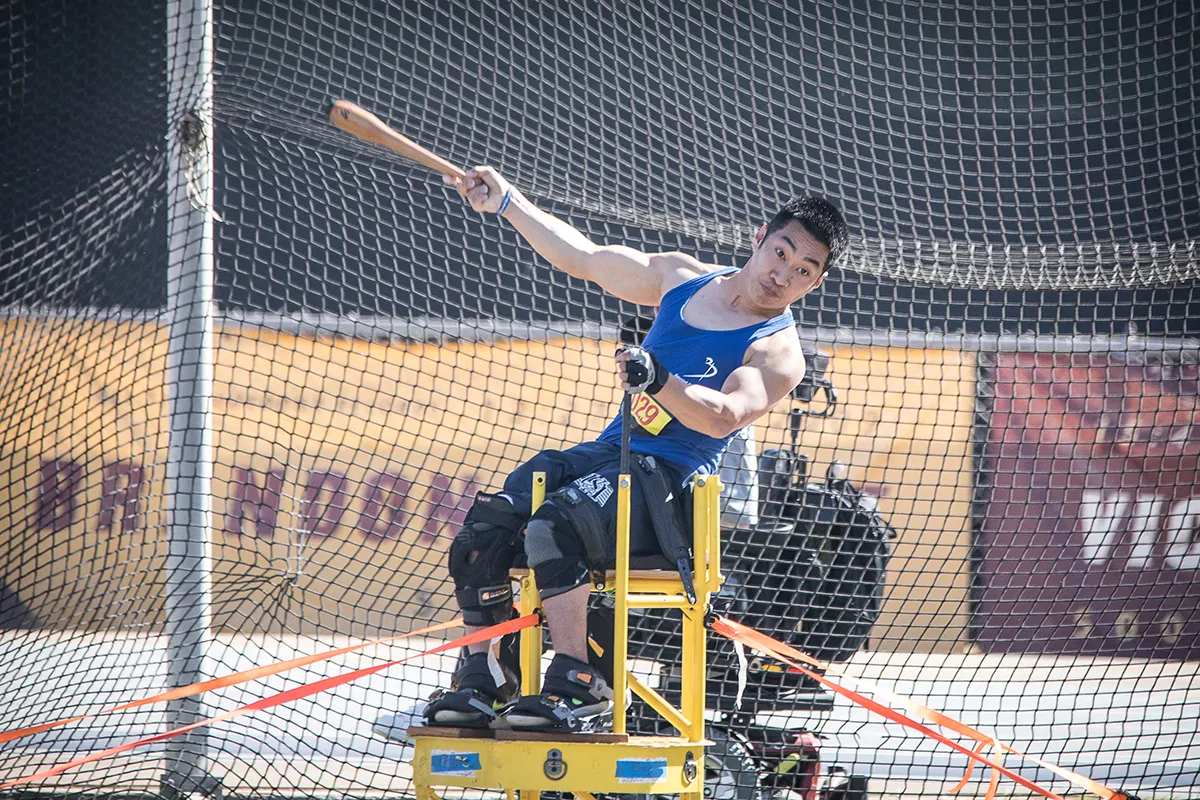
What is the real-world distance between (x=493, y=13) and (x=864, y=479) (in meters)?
3.15

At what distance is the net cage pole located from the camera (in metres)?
3.92

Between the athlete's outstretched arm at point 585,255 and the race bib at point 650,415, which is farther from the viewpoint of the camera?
the athlete's outstretched arm at point 585,255

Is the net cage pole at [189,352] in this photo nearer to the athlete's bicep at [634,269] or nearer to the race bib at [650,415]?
the athlete's bicep at [634,269]

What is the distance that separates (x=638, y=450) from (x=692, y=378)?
0.23 m

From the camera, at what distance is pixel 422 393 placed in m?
6.23

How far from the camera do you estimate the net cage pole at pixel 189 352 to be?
3918 mm

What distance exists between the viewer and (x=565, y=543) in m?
2.64

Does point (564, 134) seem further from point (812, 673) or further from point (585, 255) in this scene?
point (812, 673)

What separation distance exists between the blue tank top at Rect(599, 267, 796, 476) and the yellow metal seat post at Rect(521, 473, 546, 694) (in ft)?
0.93

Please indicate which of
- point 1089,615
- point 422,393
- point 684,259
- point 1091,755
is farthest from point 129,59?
point 1089,615

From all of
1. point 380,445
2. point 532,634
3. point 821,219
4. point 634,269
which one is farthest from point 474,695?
point 380,445

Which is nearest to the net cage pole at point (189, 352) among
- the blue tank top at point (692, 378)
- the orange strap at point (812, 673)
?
the blue tank top at point (692, 378)

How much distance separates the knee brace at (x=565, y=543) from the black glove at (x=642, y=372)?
0.34 metres

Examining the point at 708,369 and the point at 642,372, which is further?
the point at 708,369
